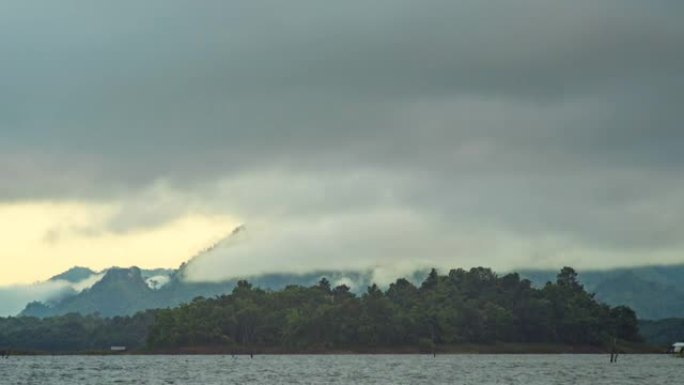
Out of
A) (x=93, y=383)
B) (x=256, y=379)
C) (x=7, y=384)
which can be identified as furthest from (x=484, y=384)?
(x=7, y=384)

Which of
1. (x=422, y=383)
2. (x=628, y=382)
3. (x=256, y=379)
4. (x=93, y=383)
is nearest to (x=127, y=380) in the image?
(x=93, y=383)

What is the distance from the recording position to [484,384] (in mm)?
176125

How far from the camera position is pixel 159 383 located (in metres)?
183

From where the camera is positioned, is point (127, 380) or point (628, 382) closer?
point (628, 382)

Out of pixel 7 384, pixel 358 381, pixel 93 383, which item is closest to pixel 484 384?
pixel 358 381

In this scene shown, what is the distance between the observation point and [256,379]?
195 metres

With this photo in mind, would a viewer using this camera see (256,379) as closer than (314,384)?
No

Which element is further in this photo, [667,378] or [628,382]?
[667,378]

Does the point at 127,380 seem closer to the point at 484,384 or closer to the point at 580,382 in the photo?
the point at 484,384

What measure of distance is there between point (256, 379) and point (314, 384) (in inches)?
853

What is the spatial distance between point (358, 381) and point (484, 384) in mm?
23830

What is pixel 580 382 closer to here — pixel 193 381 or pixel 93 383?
pixel 193 381

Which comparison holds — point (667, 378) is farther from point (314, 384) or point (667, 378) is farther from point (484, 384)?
point (314, 384)

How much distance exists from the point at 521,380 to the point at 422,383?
20.9 m
